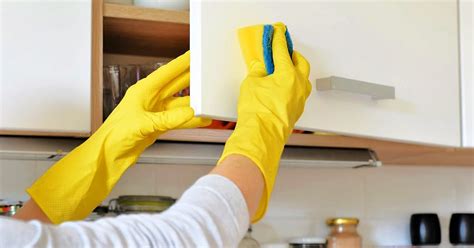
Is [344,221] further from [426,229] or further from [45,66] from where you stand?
[45,66]

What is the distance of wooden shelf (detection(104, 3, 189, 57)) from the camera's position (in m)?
1.13

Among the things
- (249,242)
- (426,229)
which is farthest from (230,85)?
(426,229)

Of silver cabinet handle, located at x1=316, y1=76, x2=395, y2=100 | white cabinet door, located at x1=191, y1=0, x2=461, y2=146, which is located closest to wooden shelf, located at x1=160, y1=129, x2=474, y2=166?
white cabinet door, located at x1=191, y1=0, x2=461, y2=146

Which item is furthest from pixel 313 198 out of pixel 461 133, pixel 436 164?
pixel 461 133

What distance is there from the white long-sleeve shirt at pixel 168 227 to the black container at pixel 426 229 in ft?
3.16

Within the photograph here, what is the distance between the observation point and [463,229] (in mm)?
1555

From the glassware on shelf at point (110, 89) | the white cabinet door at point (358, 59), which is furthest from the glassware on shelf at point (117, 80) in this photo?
the white cabinet door at point (358, 59)

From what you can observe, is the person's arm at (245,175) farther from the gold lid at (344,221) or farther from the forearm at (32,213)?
the gold lid at (344,221)

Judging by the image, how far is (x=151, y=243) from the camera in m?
0.58

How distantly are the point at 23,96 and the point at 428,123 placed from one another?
625 millimetres

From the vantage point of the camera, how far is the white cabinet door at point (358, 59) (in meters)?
0.81

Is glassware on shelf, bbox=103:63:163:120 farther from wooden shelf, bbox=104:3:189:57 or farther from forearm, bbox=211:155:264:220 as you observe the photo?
forearm, bbox=211:155:264:220

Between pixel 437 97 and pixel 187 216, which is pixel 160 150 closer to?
pixel 437 97

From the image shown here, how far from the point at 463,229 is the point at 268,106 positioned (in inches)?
36.1
